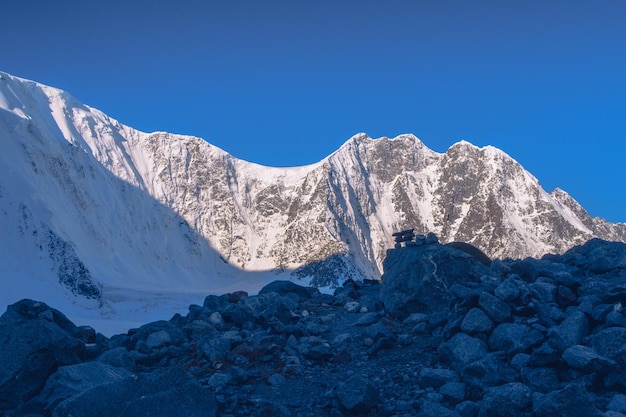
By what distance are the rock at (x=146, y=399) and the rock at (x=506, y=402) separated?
3.53m

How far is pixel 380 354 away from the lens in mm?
10164

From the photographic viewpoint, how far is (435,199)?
152 m

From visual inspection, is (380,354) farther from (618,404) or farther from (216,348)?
(618,404)

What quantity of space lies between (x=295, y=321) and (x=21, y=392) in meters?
5.46

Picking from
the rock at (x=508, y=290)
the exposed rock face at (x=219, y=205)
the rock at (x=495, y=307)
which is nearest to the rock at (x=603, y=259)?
the rock at (x=508, y=290)

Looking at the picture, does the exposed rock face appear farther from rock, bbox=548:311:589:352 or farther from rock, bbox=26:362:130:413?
rock, bbox=548:311:589:352

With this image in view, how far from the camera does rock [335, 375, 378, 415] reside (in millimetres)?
7977

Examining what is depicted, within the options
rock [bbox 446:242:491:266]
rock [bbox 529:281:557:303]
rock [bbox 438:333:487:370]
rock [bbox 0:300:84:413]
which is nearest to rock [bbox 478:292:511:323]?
rock [bbox 438:333:487:370]

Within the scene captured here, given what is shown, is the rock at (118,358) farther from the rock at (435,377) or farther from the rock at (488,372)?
the rock at (488,372)

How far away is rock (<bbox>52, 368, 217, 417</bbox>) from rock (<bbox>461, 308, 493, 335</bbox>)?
14.0ft

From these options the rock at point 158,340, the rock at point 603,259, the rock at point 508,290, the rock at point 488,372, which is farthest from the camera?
the rock at point 603,259

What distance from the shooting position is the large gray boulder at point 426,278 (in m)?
12.1

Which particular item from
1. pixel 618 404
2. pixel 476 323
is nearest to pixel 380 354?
pixel 476 323

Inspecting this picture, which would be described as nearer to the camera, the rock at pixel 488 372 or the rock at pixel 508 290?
the rock at pixel 488 372
